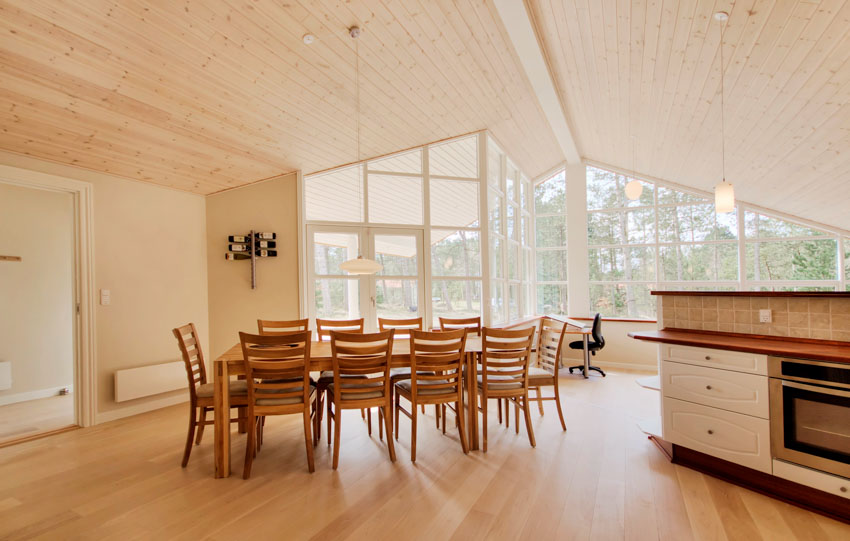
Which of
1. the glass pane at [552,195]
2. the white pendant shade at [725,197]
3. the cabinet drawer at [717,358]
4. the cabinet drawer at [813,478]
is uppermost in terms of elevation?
the glass pane at [552,195]

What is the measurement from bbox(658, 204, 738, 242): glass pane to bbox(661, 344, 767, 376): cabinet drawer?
4636 mm

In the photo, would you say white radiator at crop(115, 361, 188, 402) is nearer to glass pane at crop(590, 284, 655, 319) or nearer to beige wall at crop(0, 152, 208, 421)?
beige wall at crop(0, 152, 208, 421)

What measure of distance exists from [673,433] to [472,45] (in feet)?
11.2

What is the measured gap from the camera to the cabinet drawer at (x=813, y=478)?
204 centimetres

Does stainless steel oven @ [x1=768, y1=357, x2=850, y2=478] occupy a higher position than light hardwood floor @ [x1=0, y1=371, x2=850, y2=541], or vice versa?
stainless steel oven @ [x1=768, y1=357, x2=850, y2=478]

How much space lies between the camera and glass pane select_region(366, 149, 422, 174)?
5.27 metres

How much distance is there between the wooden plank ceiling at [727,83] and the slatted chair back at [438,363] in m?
2.57

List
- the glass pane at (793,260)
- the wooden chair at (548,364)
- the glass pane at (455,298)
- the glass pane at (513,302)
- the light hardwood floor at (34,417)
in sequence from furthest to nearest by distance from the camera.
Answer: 1. the glass pane at (513,302)
2. the glass pane at (793,260)
3. the glass pane at (455,298)
4. the light hardwood floor at (34,417)
5. the wooden chair at (548,364)

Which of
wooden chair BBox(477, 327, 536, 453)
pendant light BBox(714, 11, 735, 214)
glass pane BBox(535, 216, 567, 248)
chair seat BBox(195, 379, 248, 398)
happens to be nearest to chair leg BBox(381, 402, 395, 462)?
wooden chair BBox(477, 327, 536, 453)

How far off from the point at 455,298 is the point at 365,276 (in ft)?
4.05

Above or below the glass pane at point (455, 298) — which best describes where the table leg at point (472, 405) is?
below

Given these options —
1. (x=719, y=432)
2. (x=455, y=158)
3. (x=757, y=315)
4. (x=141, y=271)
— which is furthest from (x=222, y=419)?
(x=455, y=158)

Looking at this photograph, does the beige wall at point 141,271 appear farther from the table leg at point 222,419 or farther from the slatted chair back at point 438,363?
the slatted chair back at point 438,363

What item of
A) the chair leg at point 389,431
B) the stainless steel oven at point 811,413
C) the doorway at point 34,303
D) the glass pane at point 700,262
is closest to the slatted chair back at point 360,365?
the chair leg at point 389,431
